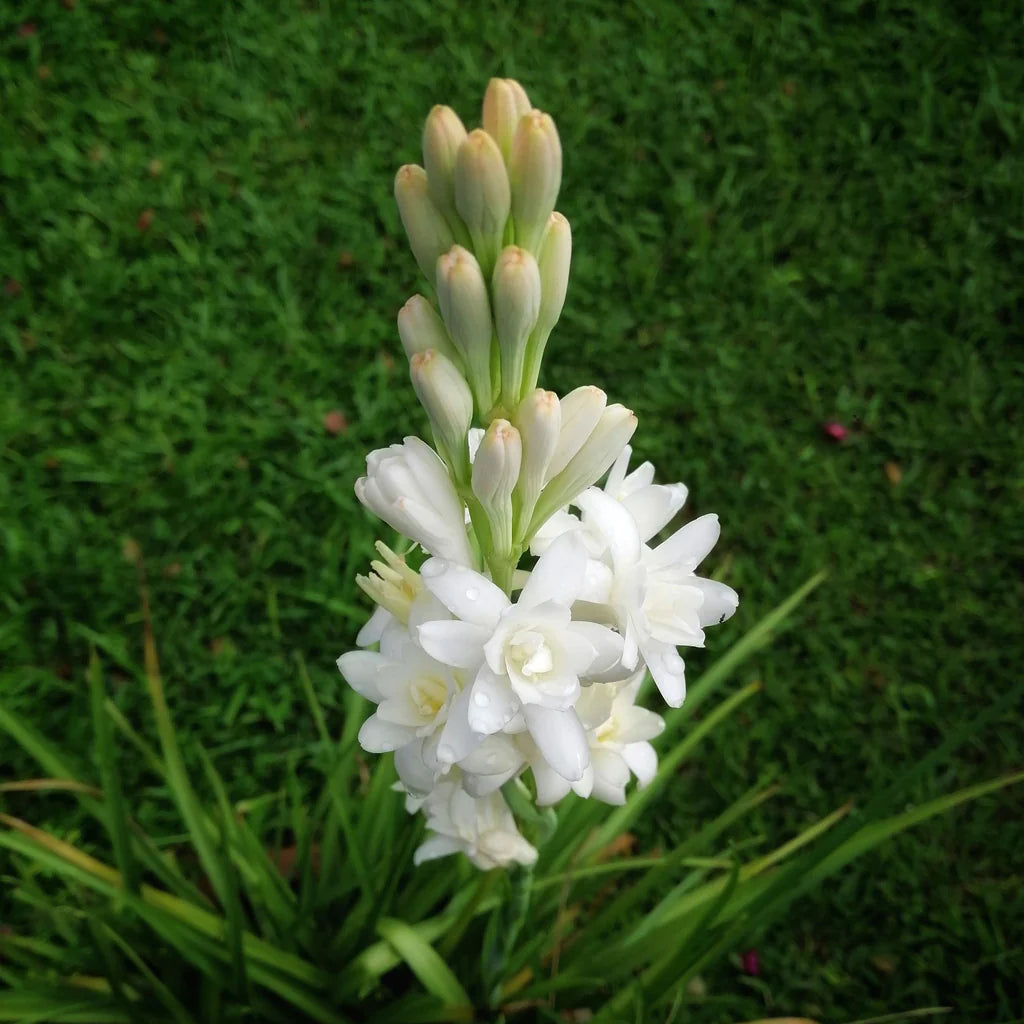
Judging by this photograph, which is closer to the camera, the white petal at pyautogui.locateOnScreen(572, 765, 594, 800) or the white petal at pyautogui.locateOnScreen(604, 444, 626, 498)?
the white petal at pyautogui.locateOnScreen(572, 765, 594, 800)

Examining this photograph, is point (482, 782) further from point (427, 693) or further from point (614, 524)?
point (614, 524)

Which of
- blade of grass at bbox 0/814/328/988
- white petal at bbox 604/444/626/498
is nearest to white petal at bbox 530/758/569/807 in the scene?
white petal at bbox 604/444/626/498

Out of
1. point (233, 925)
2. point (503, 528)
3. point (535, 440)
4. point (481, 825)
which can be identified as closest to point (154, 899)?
point (233, 925)

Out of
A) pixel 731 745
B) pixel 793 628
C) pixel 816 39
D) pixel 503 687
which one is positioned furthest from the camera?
pixel 816 39

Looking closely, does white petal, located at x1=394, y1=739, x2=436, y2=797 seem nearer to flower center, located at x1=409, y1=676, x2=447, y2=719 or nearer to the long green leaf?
flower center, located at x1=409, y1=676, x2=447, y2=719

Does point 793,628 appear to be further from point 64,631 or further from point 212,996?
point 64,631

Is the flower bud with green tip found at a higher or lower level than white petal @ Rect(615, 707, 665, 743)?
higher

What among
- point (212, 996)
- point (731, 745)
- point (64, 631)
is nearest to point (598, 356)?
point (731, 745)
